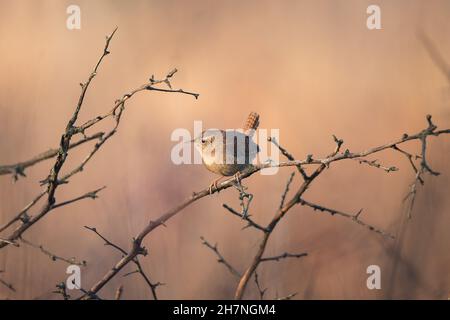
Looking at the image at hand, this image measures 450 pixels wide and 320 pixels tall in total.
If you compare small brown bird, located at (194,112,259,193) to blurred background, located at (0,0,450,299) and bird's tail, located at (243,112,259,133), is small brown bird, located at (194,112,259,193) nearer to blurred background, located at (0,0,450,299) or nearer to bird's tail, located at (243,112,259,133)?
bird's tail, located at (243,112,259,133)

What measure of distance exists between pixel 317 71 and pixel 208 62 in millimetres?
761

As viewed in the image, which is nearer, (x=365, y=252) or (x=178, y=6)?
(x=365, y=252)

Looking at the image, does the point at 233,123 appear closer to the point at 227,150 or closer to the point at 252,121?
the point at 252,121

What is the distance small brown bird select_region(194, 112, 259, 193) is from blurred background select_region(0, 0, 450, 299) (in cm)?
57

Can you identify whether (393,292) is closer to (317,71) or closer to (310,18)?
(317,71)

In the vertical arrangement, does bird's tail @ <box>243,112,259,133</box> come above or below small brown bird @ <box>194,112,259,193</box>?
above

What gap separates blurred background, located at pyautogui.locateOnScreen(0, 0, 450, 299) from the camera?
3361 millimetres

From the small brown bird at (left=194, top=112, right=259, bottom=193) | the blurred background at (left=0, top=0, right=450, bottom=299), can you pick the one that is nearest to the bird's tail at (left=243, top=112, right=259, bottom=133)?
the small brown bird at (left=194, top=112, right=259, bottom=193)

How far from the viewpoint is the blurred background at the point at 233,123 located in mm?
3361

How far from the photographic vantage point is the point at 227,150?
2.56 metres

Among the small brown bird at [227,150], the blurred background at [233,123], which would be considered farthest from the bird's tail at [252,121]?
the blurred background at [233,123]

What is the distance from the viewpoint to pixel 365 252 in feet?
11.4
